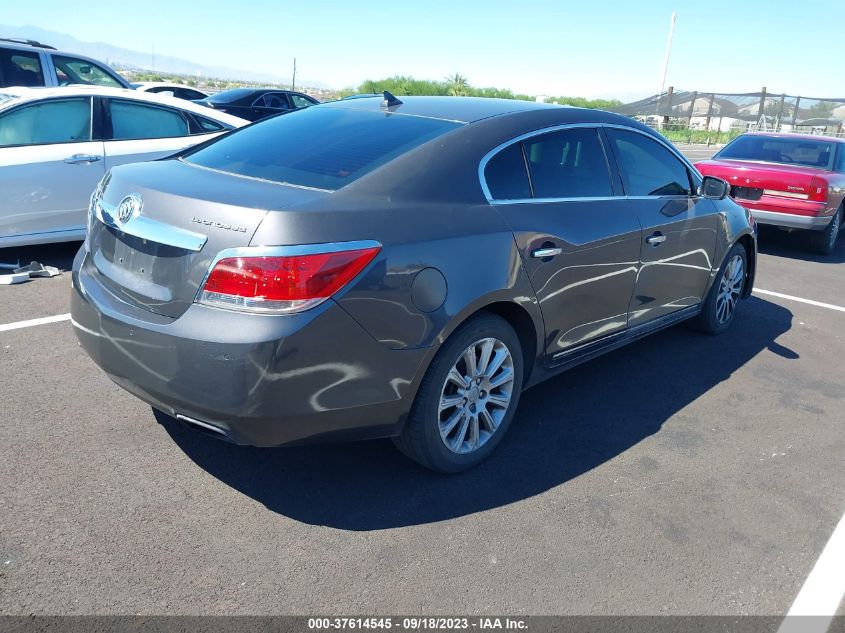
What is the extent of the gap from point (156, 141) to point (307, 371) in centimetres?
505

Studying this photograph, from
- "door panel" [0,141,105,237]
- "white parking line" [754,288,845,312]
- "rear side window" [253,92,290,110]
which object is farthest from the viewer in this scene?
"rear side window" [253,92,290,110]

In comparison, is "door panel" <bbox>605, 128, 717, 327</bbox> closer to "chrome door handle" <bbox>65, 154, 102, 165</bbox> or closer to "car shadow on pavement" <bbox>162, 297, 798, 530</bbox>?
"car shadow on pavement" <bbox>162, 297, 798, 530</bbox>

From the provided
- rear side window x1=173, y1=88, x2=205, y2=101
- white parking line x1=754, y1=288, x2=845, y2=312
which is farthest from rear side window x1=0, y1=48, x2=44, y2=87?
white parking line x1=754, y1=288, x2=845, y2=312

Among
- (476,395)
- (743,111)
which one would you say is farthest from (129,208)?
(743,111)

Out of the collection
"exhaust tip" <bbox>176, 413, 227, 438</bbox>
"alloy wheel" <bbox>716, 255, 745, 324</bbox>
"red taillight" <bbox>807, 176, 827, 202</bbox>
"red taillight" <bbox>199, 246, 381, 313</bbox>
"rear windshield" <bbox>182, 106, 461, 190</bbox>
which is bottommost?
"exhaust tip" <bbox>176, 413, 227, 438</bbox>

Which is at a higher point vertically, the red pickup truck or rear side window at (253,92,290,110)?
rear side window at (253,92,290,110)

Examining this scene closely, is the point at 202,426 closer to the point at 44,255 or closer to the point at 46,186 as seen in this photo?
the point at 46,186

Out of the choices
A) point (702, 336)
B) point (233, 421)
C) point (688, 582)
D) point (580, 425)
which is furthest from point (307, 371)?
point (702, 336)

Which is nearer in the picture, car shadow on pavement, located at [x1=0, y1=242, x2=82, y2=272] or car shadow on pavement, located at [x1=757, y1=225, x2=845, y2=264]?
car shadow on pavement, located at [x1=0, y1=242, x2=82, y2=272]

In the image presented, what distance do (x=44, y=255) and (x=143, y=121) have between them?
1.53 metres

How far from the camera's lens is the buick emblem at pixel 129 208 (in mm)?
3047

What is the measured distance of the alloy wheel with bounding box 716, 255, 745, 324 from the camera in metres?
5.71

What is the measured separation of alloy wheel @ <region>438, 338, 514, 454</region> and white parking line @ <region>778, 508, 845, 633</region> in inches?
57.1

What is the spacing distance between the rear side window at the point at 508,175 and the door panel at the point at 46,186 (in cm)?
427
